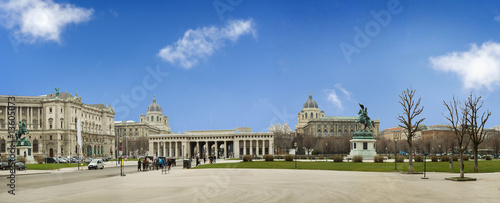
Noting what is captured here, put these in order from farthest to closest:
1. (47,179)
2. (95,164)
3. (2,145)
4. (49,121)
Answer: (49,121)
(2,145)
(95,164)
(47,179)

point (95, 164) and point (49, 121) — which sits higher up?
Answer: point (49, 121)

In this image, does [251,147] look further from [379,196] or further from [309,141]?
[379,196]

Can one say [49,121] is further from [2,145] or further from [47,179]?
[47,179]

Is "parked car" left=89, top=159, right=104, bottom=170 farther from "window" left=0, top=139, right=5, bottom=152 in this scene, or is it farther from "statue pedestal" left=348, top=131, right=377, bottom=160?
"window" left=0, top=139, right=5, bottom=152

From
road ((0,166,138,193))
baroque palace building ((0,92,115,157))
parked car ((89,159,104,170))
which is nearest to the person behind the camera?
road ((0,166,138,193))

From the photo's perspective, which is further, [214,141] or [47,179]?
[214,141]

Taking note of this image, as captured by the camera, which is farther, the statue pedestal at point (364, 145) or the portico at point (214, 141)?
the portico at point (214, 141)

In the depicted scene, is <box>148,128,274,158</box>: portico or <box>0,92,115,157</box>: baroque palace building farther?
<box>148,128,274,158</box>: portico

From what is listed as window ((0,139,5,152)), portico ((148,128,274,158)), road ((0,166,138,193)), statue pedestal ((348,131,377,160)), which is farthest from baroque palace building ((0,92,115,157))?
road ((0,166,138,193))

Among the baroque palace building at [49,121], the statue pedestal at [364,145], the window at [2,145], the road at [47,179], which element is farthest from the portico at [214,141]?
the road at [47,179]

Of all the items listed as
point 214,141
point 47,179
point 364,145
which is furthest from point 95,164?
point 214,141

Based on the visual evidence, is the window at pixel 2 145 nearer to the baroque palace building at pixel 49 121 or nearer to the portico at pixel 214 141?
the baroque palace building at pixel 49 121

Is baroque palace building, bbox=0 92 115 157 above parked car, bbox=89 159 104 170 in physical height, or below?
above

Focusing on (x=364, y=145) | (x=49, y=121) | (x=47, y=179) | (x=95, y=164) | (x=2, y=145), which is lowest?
(x=2, y=145)
